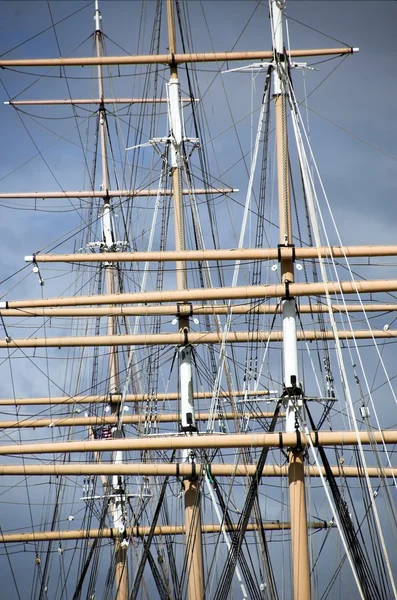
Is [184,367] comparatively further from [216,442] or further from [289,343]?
[289,343]

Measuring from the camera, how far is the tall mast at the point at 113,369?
62.4m

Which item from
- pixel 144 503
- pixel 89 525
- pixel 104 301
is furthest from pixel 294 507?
pixel 89 525

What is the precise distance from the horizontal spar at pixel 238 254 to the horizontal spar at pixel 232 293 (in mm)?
870

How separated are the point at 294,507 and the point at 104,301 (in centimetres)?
1053

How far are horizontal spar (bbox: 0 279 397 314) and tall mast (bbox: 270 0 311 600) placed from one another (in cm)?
54

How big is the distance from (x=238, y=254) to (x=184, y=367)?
667 centimetres

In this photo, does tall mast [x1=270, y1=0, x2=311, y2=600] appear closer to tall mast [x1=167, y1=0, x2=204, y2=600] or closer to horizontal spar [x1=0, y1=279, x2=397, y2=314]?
horizontal spar [x1=0, y1=279, x2=397, y2=314]

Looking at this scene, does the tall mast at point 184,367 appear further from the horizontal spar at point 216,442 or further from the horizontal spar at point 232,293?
the horizontal spar at point 216,442

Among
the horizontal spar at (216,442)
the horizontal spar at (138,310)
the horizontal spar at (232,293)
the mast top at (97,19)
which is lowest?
the horizontal spar at (216,442)

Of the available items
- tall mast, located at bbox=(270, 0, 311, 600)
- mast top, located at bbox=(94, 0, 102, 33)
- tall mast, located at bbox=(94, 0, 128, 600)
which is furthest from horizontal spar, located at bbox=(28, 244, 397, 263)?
mast top, located at bbox=(94, 0, 102, 33)

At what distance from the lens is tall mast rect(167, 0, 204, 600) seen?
1964 inches

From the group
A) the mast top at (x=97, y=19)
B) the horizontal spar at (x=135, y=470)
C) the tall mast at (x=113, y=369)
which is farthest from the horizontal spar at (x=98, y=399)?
the mast top at (x=97, y=19)

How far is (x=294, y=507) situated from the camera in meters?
42.6

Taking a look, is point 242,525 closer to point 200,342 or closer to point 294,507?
point 294,507
